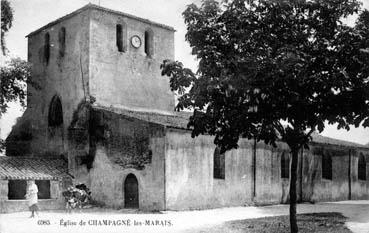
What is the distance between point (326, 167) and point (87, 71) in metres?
17.1

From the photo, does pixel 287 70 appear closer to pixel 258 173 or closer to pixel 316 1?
pixel 316 1

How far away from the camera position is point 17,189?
90.6 feet

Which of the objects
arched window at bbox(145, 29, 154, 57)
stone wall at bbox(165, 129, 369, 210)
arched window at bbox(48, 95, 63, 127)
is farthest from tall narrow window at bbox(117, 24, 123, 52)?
stone wall at bbox(165, 129, 369, 210)

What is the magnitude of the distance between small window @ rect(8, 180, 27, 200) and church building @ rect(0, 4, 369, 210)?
82.8 inches

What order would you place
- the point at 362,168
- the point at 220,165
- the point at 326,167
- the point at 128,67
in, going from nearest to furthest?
1. the point at 220,165
2. the point at 128,67
3. the point at 326,167
4. the point at 362,168

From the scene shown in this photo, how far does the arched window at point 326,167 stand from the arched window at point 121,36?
15.0 metres

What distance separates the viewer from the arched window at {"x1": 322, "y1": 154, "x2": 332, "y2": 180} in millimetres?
32281

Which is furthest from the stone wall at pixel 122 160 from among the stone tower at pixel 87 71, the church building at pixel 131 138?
the stone tower at pixel 87 71

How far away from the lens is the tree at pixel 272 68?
11.6 meters

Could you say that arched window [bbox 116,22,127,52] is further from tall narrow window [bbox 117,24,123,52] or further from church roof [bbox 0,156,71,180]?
church roof [bbox 0,156,71,180]

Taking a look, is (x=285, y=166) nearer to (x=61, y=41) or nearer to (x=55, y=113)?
(x=55, y=113)

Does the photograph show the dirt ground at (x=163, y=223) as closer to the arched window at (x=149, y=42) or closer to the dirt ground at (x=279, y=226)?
the dirt ground at (x=279, y=226)

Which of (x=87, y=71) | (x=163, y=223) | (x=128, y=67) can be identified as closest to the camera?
(x=163, y=223)

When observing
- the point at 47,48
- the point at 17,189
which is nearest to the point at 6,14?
the point at 47,48
